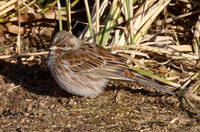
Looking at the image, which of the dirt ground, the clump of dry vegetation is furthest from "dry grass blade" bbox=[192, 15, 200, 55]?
the dirt ground

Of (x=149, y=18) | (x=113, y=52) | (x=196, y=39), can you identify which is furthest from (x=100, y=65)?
(x=196, y=39)

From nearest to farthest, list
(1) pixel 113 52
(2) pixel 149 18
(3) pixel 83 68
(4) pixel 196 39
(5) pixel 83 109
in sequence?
(5) pixel 83 109
(3) pixel 83 68
(1) pixel 113 52
(2) pixel 149 18
(4) pixel 196 39

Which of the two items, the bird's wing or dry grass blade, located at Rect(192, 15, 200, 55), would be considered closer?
the bird's wing

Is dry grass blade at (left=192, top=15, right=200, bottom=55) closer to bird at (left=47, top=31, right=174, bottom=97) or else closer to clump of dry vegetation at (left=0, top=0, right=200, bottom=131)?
clump of dry vegetation at (left=0, top=0, right=200, bottom=131)

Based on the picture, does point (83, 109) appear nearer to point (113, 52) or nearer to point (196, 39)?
point (113, 52)

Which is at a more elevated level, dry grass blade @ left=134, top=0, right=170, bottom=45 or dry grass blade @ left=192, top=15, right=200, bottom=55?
dry grass blade @ left=134, top=0, right=170, bottom=45

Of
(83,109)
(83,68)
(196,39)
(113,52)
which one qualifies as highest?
(196,39)

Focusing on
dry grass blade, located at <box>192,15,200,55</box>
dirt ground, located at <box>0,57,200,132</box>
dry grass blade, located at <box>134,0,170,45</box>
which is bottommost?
dirt ground, located at <box>0,57,200,132</box>
